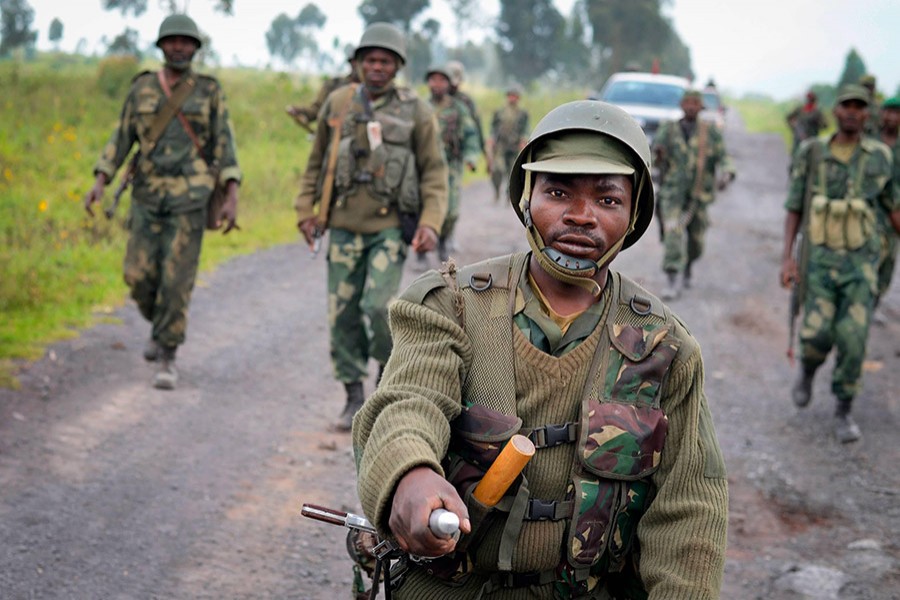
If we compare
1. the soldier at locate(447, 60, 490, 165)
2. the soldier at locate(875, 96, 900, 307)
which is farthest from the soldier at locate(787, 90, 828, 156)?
the soldier at locate(875, 96, 900, 307)

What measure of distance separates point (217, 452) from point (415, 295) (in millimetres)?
3768

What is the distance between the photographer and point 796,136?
68.1ft

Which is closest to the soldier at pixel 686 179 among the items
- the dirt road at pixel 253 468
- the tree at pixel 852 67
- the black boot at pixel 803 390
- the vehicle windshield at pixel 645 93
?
the dirt road at pixel 253 468

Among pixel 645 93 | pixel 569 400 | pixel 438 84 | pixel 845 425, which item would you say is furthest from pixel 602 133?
pixel 645 93

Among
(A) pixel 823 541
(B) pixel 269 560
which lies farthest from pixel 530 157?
(A) pixel 823 541

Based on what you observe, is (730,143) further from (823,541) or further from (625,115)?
(625,115)

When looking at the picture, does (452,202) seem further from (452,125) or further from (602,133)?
(602,133)

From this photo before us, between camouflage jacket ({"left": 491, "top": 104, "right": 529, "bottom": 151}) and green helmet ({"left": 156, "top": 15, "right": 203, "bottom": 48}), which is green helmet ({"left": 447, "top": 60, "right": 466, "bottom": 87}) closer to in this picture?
camouflage jacket ({"left": 491, "top": 104, "right": 529, "bottom": 151})

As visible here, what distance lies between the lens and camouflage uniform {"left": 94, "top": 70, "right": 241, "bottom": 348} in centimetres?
705

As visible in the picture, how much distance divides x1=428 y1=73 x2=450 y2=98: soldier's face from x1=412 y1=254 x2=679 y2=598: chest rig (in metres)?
9.88

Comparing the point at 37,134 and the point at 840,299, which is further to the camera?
the point at 37,134

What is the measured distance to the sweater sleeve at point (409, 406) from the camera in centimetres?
207

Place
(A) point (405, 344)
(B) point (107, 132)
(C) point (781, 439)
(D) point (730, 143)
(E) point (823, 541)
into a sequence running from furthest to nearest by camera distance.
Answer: (D) point (730, 143)
(B) point (107, 132)
(C) point (781, 439)
(E) point (823, 541)
(A) point (405, 344)

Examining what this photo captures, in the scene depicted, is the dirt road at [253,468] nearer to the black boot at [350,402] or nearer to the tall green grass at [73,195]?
the black boot at [350,402]
